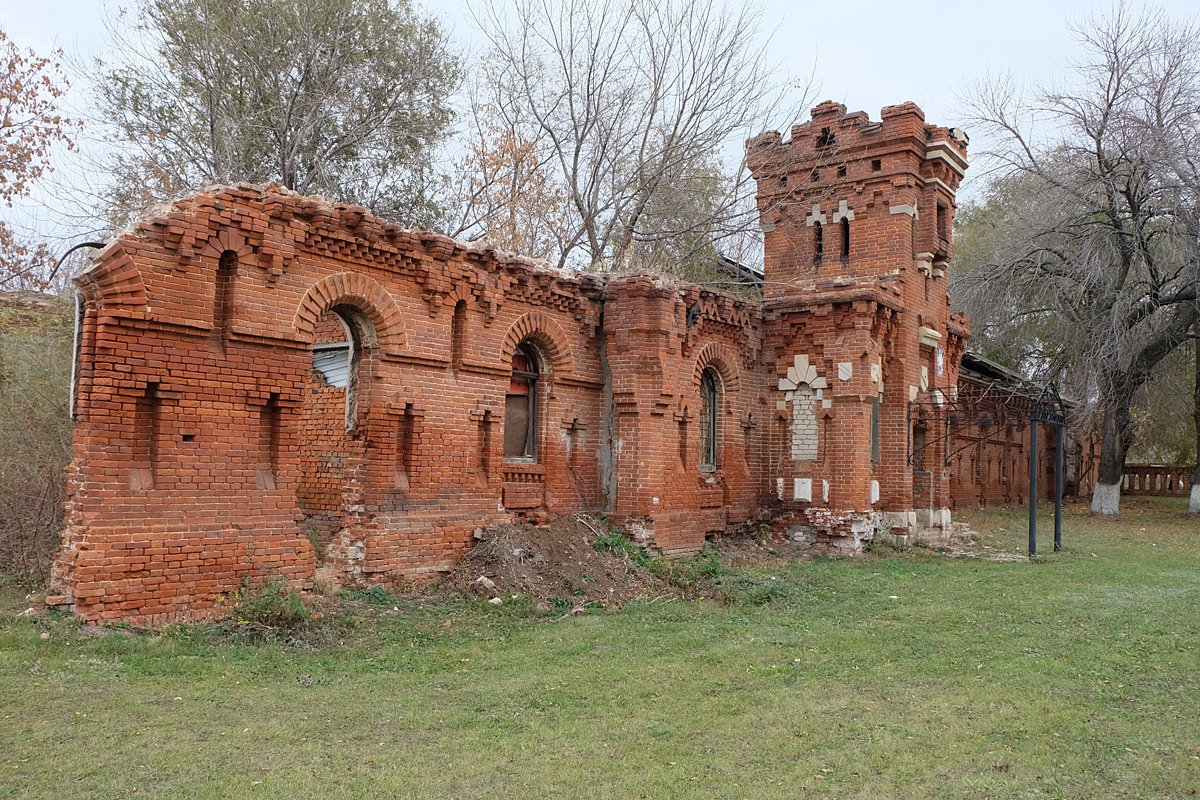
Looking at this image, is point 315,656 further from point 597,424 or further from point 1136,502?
point 1136,502

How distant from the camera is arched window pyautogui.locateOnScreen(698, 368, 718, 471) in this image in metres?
15.1

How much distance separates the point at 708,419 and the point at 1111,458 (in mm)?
15069

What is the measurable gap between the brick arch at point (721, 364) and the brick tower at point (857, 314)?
1.16m

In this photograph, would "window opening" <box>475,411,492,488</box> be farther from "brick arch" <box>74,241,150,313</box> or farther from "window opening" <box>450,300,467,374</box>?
"brick arch" <box>74,241,150,313</box>

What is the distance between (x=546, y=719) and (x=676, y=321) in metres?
8.14

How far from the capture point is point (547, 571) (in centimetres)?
1046

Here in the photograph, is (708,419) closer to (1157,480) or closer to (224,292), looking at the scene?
(224,292)

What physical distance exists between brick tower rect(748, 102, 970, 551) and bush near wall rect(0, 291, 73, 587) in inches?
439

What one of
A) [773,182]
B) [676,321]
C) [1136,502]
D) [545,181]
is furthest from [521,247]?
[1136,502]

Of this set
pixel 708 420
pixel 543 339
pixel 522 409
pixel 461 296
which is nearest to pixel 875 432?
pixel 708 420

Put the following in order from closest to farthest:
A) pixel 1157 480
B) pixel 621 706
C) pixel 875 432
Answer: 1. pixel 621 706
2. pixel 875 432
3. pixel 1157 480

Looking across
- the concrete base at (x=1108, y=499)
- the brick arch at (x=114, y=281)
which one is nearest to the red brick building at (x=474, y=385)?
the brick arch at (x=114, y=281)

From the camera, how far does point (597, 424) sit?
43.2 feet

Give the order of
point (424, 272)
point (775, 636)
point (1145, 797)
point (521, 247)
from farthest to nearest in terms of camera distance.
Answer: point (521, 247) < point (424, 272) < point (775, 636) < point (1145, 797)
